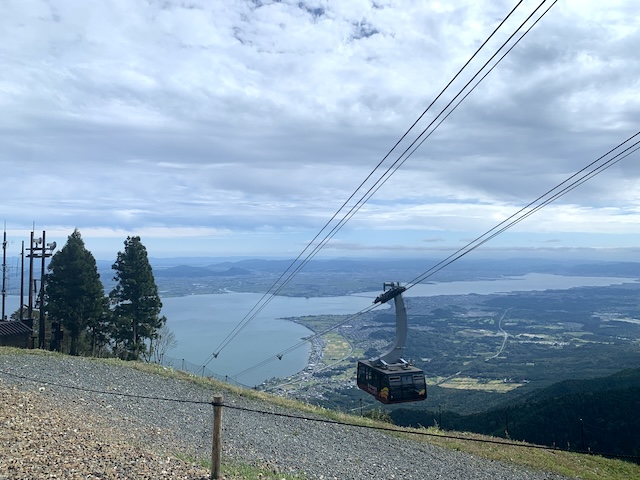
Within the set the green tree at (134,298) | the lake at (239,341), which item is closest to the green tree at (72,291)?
the green tree at (134,298)

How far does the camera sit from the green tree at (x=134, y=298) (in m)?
31.4

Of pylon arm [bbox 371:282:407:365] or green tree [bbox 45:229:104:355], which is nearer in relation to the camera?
pylon arm [bbox 371:282:407:365]

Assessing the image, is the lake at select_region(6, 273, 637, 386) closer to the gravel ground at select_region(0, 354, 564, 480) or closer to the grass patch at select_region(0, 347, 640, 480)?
the grass patch at select_region(0, 347, 640, 480)

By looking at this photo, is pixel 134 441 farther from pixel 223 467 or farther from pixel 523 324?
pixel 523 324

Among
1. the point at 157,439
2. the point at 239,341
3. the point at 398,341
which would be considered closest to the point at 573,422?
the point at 398,341

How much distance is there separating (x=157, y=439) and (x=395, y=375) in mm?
8396

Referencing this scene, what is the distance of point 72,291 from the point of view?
1172 inches

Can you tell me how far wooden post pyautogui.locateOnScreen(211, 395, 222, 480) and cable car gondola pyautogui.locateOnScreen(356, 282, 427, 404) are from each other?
31.1ft

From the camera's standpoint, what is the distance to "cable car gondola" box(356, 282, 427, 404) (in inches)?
632

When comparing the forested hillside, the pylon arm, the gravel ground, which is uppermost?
the pylon arm

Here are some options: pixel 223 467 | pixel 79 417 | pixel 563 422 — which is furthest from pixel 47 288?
pixel 563 422

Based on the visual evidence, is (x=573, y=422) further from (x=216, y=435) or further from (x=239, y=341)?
(x=239, y=341)

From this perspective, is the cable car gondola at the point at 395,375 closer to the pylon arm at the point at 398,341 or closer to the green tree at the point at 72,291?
the pylon arm at the point at 398,341

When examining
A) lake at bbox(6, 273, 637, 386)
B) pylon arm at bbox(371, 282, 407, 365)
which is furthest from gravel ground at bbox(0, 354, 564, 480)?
lake at bbox(6, 273, 637, 386)
